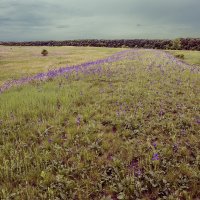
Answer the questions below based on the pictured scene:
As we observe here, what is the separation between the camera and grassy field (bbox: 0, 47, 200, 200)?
444 cm

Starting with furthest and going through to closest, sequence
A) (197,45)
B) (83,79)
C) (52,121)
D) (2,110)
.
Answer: (197,45) < (83,79) < (2,110) < (52,121)

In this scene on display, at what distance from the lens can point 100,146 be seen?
5.87 metres

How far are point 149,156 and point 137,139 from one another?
1000 millimetres

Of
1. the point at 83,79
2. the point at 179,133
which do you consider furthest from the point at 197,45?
the point at 179,133

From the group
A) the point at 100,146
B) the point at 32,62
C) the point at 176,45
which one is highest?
the point at 176,45

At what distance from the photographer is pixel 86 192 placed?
432 centimetres

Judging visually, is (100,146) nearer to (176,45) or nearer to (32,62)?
(32,62)

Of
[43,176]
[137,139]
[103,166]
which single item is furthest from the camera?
[137,139]

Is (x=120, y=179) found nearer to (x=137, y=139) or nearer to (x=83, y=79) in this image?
(x=137, y=139)

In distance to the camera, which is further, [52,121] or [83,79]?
[83,79]

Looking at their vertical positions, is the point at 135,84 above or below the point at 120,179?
above

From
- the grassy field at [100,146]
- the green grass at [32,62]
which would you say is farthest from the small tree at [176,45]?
the grassy field at [100,146]

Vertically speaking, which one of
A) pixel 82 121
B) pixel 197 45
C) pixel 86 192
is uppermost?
pixel 197 45

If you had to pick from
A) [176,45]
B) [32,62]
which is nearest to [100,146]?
[32,62]
